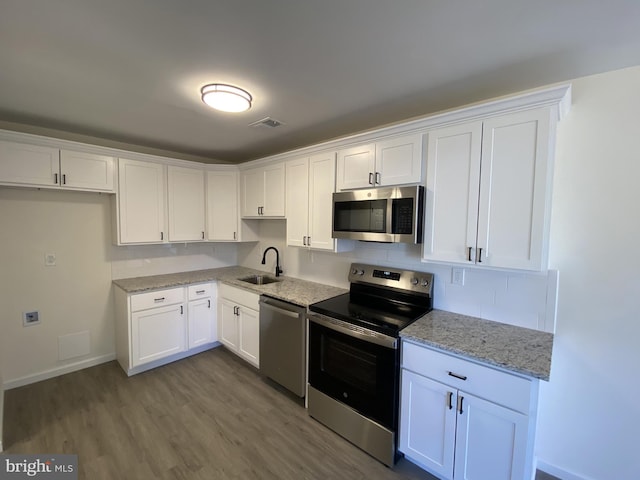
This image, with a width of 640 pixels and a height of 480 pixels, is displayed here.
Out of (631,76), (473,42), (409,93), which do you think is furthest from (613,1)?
(409,93)

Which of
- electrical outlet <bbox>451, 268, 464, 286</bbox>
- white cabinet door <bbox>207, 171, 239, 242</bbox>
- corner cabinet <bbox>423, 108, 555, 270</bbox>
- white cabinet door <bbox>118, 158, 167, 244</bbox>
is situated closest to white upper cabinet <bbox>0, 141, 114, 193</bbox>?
white cabinet door <bbox>118, 158, 167, 244</bbox>

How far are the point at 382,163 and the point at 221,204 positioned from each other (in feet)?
7.52

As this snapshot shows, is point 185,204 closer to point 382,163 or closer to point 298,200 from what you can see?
point 298,200

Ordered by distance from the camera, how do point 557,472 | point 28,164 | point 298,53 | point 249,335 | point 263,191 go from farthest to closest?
1. point 263,191
2. point 249,335
3. point 28,164
4. point 557,472
5. point 298,53

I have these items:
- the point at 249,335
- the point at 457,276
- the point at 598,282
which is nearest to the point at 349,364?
the point at 457,276

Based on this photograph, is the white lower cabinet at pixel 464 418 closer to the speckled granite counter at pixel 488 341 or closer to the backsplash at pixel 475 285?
the speckled granite counter at pixel 488 341

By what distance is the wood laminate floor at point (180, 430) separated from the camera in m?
1.88

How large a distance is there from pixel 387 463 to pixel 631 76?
9.12 feet

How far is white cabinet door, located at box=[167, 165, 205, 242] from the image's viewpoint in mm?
3365

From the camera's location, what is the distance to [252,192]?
3469mm

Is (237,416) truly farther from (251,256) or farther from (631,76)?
(631,76)

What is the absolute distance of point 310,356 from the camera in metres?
2.36

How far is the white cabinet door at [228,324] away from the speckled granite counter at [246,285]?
0.92ft

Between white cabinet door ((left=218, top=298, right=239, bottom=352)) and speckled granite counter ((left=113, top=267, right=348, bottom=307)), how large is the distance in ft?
0.92
